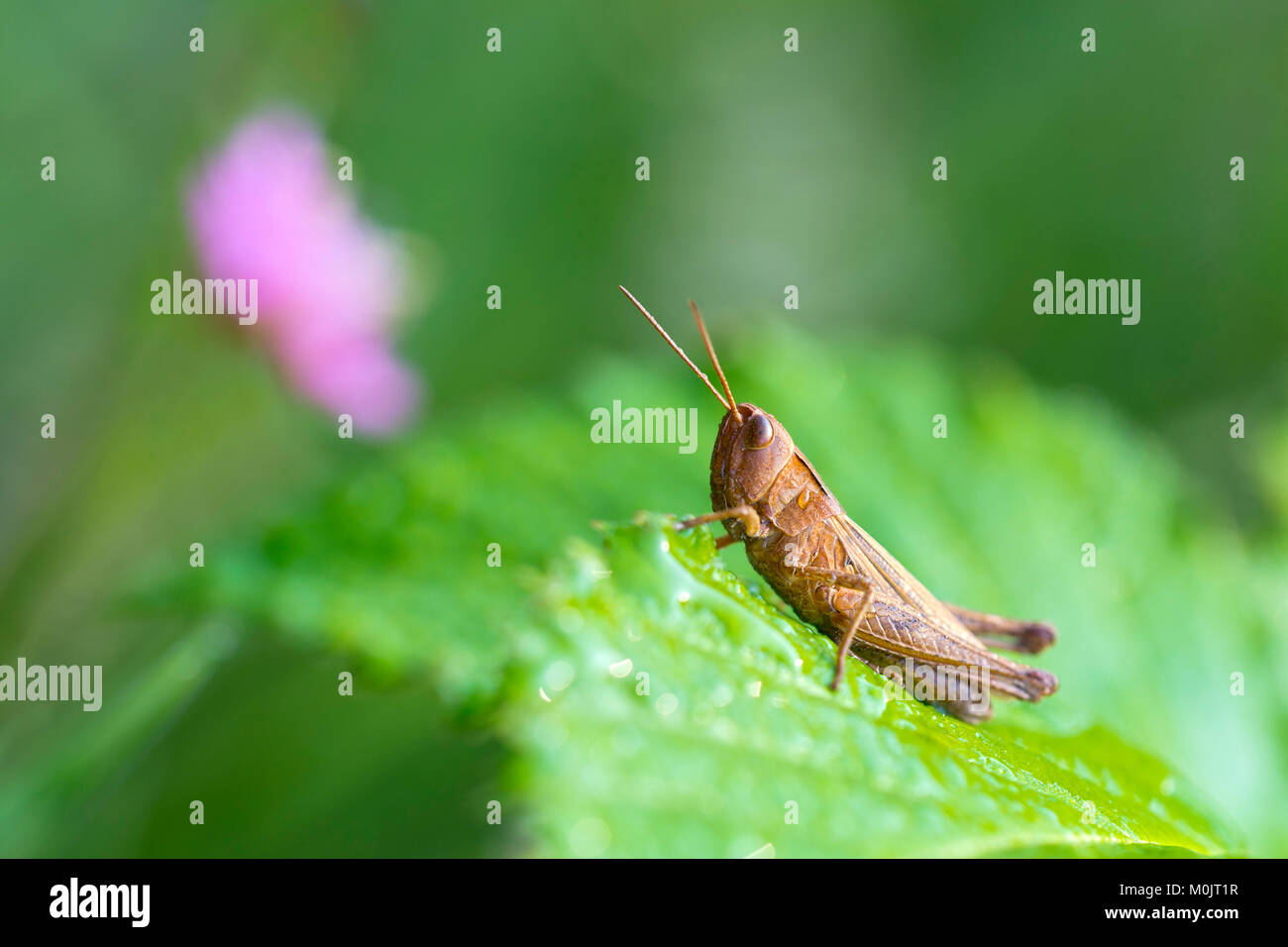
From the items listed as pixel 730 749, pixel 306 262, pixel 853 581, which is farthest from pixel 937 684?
pixel 306 262

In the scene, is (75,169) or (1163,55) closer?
(75,169)

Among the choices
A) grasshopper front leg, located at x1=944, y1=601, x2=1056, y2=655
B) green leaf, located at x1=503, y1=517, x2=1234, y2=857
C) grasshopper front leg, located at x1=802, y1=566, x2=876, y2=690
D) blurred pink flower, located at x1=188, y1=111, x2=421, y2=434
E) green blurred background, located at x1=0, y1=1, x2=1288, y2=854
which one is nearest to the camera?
green leaf, located at x1=503, y1=517, x2=1234, y2=857

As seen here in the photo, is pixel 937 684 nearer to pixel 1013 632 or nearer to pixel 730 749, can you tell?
pixel 1013 632

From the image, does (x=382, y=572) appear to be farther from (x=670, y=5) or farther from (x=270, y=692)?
(x=670, y=5)

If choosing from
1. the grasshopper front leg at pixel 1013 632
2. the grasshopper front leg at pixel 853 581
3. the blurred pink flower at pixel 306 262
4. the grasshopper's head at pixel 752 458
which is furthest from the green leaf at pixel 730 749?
the blurred pink flower at pixel 306 262

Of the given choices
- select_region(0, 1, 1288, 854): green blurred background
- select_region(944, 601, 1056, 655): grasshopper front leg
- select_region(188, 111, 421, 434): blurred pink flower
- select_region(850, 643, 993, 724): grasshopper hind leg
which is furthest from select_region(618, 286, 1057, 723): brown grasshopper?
select_region(188, 111, 421, 434): blurred pink flower

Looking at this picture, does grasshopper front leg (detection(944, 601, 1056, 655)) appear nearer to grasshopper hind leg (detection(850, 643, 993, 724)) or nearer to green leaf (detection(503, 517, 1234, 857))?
grasshopper hind leg (detection(850, 643, 993, 724))

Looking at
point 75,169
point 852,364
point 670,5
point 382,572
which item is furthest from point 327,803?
point 670,5
